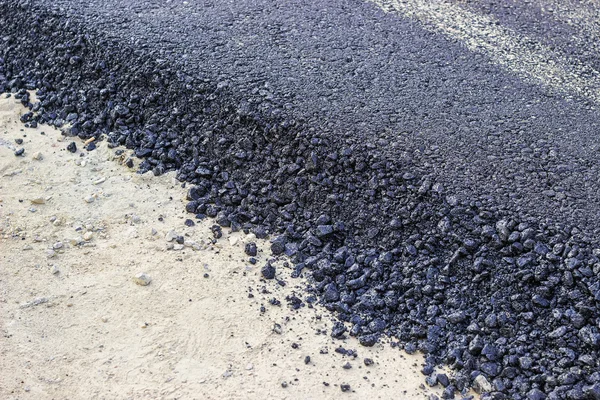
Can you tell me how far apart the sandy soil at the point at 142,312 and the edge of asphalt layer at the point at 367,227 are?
0.16 m

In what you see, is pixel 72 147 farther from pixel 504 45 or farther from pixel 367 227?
pixel 504 45

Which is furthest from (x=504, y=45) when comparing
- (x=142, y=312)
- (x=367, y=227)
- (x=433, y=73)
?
(x=142, y=312)

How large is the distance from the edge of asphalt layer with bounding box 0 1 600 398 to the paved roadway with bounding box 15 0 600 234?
15cm

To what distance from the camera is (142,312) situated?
3604 millimetres

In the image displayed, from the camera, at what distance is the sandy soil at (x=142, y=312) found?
3.26 metres

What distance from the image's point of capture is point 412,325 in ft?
11.5

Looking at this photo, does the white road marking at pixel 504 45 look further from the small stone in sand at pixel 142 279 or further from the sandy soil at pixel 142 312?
the small stone in sand at pixel 142 279

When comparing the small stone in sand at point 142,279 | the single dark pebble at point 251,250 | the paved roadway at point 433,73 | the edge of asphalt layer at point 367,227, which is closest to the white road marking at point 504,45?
the paved roadway at point 433,73

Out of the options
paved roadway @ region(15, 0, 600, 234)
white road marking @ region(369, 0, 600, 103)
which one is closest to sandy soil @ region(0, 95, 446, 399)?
paved roadway @ region(15, 0, 600, 234)

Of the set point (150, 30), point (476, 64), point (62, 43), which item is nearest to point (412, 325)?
point (476, 64)

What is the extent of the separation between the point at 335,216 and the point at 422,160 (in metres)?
0.56

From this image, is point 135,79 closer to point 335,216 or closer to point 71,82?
point 71,82

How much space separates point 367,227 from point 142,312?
1257 millimetres

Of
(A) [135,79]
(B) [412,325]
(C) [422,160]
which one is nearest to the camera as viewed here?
(B) [412,325]
